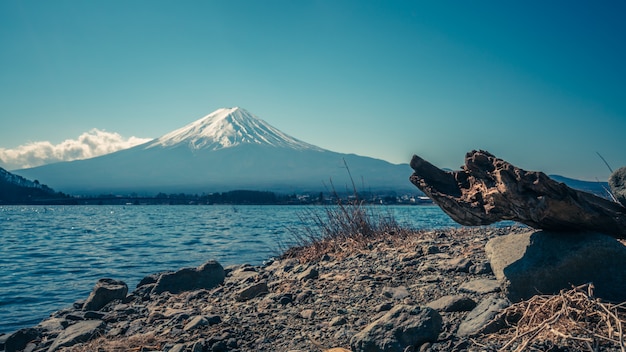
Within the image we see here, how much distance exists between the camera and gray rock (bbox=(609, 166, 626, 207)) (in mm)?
3912

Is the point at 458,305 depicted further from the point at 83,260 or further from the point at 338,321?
the point at 83,260

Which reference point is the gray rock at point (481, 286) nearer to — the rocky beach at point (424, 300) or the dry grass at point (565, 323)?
the rocky beach at point (424, 300)

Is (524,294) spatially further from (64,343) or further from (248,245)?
(248,245)

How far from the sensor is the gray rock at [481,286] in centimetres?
459

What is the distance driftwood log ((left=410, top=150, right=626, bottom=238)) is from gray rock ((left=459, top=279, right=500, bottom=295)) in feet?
3.17

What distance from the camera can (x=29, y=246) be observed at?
786 inches

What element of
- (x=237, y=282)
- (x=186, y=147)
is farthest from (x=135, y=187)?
(x=237, y=282)

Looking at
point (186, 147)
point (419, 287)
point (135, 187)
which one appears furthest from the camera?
point (186, 147)

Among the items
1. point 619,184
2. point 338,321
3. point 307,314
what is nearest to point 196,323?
point 307,314

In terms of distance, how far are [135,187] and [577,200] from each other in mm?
172313

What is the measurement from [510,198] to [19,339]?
22.8 ft

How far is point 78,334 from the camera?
6156 mm

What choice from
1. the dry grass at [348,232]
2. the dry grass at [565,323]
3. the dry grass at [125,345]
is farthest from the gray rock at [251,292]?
the dry grass at [565,323]

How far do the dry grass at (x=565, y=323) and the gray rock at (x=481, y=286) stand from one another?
1.00 meters
